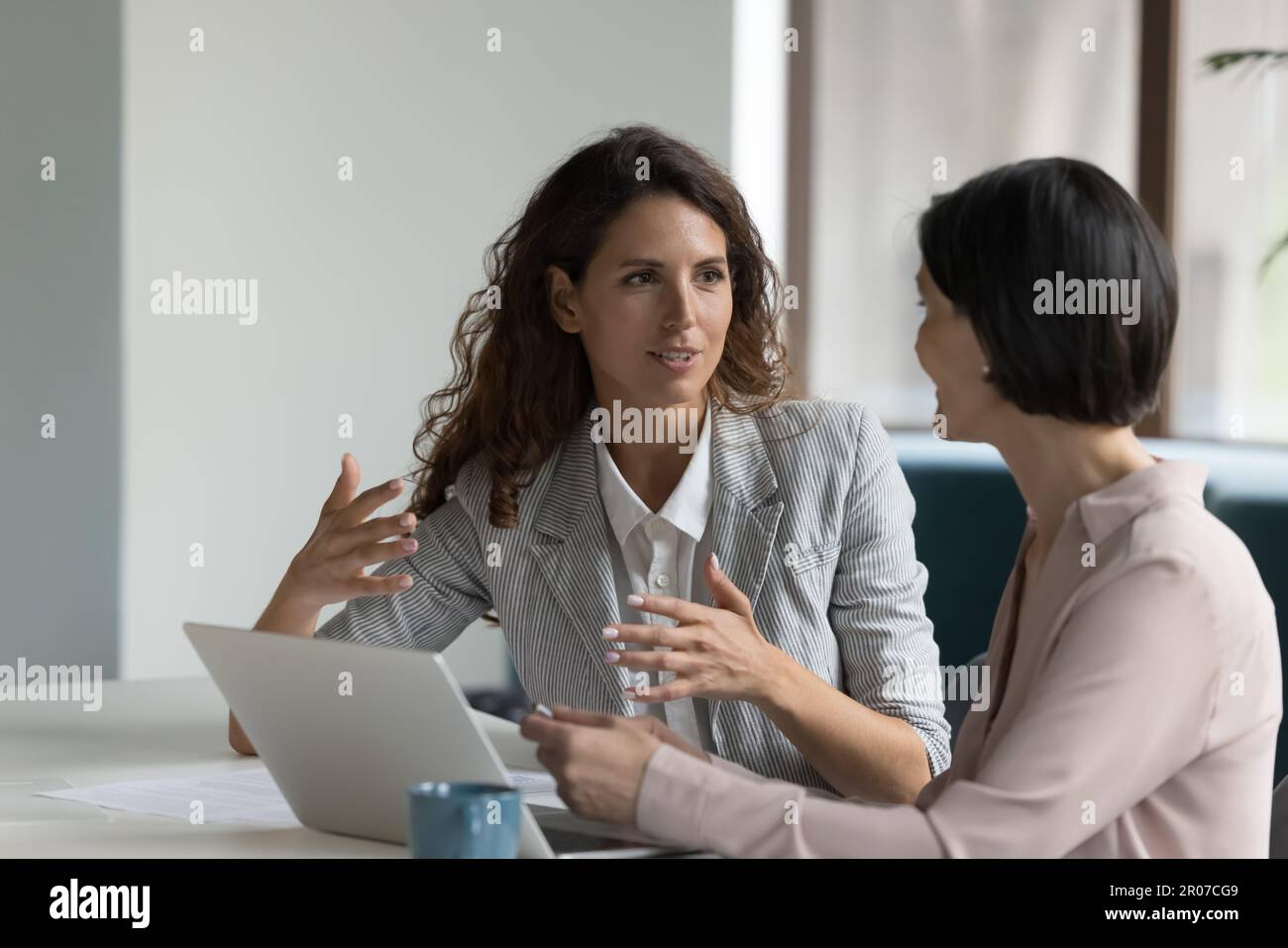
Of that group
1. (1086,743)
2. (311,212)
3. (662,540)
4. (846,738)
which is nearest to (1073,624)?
(1086,743)

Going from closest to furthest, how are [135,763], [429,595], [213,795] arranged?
→ [213,795] → [135,763] → [429,595]

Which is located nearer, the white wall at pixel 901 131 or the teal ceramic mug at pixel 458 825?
the teal ceramic mug at pixel 458 825

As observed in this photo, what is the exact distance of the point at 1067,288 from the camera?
1080mm

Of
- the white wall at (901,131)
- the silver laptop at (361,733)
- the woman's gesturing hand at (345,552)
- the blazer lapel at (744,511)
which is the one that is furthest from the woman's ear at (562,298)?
the white wall at (901,131)

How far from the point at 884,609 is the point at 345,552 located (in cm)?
61

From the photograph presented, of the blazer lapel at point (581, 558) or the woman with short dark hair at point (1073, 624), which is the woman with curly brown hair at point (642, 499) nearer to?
the blazer lapel at point (581, 558)

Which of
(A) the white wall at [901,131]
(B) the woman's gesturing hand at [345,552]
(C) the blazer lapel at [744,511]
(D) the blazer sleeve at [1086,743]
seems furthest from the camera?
(A) the white wall at [901,131]

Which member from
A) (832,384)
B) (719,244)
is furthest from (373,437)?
(719,244)

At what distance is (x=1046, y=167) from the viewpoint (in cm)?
111

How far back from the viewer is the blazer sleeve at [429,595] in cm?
184

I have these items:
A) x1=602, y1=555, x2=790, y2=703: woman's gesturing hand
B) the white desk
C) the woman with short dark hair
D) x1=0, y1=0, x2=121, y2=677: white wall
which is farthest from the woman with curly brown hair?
x1=0, y1=0, x2=121, y2=677: white wall

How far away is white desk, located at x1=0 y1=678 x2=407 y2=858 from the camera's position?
4.02ft

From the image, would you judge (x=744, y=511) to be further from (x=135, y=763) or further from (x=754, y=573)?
(x=135, y=763)
